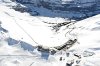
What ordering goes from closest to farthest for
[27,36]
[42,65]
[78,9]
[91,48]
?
[42,65] < [91,48] < [27,36] < [78,9]

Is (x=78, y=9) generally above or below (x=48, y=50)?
below

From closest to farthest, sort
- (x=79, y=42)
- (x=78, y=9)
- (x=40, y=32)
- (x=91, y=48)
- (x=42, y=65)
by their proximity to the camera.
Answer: (x=42, y=65)
(x=91, y=48)
(x=79, y=42)
(x=40, y=32)
(x=78, y=9)

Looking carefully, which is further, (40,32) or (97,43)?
(40,32)

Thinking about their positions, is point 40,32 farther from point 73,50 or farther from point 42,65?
point 42,65

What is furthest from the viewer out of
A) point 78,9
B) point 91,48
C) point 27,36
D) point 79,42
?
point 78,9

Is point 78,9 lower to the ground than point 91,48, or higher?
lower

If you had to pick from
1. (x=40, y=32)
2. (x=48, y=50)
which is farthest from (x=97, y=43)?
(x=40, y=32)

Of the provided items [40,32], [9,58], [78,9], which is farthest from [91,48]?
[78,9]

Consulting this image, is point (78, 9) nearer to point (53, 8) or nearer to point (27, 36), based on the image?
point (53, 8)

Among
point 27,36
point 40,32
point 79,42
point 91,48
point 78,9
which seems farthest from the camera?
point 78,9
